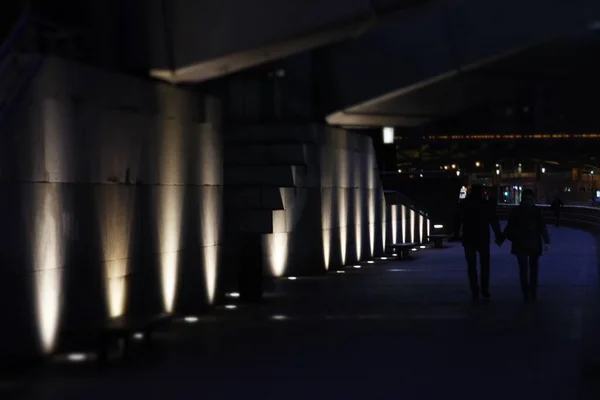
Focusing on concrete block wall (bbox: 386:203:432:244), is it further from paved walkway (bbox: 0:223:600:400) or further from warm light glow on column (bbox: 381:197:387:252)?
paved walkway (bbox: 0:223:600:400)

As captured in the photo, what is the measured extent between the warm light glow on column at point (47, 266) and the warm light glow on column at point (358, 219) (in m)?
16.9

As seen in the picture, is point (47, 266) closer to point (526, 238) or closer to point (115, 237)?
point (115, 237)

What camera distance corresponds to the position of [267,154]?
2350 cm

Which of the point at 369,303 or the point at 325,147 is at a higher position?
the point at 325,147

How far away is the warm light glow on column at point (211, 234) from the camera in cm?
1638

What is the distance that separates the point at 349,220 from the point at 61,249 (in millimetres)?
16208

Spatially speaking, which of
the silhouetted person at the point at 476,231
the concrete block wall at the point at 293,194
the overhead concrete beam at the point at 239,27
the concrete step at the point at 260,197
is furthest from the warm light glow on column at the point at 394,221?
the overhead concrete beam at the point at 239,27

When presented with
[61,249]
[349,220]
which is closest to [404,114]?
[349,220]

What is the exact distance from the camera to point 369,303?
57.1 ft

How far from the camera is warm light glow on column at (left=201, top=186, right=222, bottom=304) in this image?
16.4 metres

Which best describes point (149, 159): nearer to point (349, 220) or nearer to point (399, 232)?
point (349, 220)

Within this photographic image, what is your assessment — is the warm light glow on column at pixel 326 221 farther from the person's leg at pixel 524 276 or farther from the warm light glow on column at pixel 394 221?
the warm light glow on column at pixel 394 221

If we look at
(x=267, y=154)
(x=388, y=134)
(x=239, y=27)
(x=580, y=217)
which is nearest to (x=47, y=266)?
(x=239, y=27)

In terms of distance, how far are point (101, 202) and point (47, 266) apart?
1.66m
